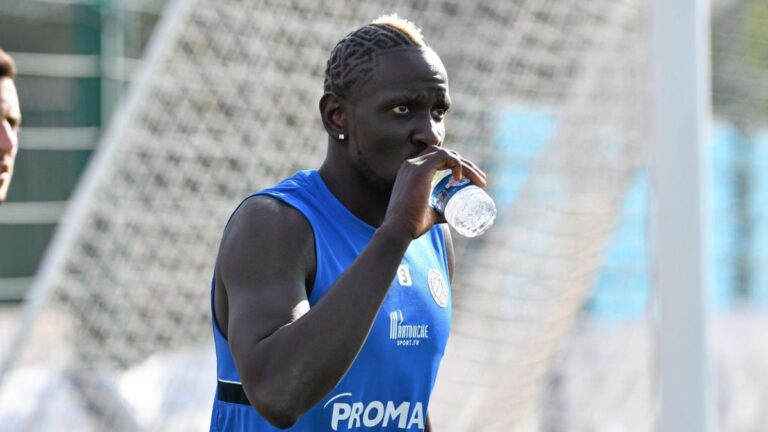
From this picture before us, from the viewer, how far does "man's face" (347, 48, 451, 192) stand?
7.45ft

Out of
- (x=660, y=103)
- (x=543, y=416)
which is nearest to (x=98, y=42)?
(x=543, y=416)

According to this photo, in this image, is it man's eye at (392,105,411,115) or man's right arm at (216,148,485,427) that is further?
man's eye at (392,105,411,115)

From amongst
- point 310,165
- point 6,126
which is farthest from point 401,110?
point 310,165

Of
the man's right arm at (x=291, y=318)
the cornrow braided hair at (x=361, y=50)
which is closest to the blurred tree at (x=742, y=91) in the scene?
the cornrow braided hair at (x=361, y=50)

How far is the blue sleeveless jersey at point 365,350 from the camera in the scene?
7.57 feet

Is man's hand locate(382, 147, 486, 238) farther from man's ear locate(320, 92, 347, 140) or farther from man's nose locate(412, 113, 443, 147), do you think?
man's ear locate(320, 92, 347, 140)

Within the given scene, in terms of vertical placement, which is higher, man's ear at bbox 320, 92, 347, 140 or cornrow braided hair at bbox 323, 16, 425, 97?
cornrow braided hair at bbox 323, 16, 425, 97

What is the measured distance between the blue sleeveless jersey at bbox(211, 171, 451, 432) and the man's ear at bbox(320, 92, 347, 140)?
Answer: 11 cm

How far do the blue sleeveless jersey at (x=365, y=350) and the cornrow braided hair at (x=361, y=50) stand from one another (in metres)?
0.20

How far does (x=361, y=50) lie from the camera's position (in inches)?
91.9

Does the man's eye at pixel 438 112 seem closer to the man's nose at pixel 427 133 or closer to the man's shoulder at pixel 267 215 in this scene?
the man's nose at pixel 427 133

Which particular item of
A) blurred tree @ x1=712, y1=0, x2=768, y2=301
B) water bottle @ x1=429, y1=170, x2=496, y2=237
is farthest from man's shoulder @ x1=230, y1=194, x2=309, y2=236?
blurred tree @ x1=712, y1=0, x2=768, y2=301

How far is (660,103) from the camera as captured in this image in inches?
159

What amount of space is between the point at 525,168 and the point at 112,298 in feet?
7.07
